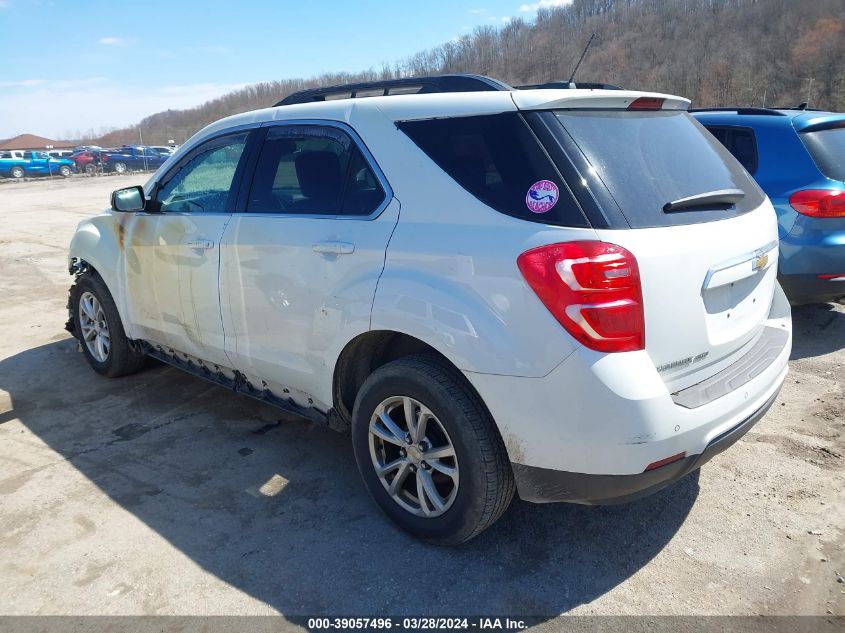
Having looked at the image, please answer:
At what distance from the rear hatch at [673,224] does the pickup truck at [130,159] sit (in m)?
43.9

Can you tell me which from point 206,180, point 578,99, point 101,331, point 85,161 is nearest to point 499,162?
point 578,99

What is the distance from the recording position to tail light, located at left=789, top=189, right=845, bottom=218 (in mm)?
4742

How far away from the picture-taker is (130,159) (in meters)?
42.6

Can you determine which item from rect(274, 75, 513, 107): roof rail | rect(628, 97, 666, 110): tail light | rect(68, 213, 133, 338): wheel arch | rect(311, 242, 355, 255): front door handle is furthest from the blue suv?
rect(68, 213, 133, 338): wheel arch

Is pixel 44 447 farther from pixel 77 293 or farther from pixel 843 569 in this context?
pixel 843 569

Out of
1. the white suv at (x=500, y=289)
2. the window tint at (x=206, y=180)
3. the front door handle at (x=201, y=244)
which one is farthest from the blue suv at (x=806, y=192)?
the front door handle at (x=201, y=244)

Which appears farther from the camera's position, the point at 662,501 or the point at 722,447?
the point at 662,501

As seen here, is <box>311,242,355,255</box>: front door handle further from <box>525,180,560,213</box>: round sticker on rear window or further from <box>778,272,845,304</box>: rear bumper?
<box>778,272,845,304</box>: rear bumper

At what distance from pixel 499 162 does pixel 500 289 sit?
1.71 ft

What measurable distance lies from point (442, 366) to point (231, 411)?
7.54 feet

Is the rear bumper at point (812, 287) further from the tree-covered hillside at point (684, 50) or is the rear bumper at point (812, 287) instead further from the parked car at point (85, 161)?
the parked car at point (85, 161)

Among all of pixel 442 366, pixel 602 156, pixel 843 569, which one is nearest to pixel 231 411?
pixel 442 366

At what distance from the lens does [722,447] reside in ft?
8.07

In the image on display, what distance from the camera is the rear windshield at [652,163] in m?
2.37
